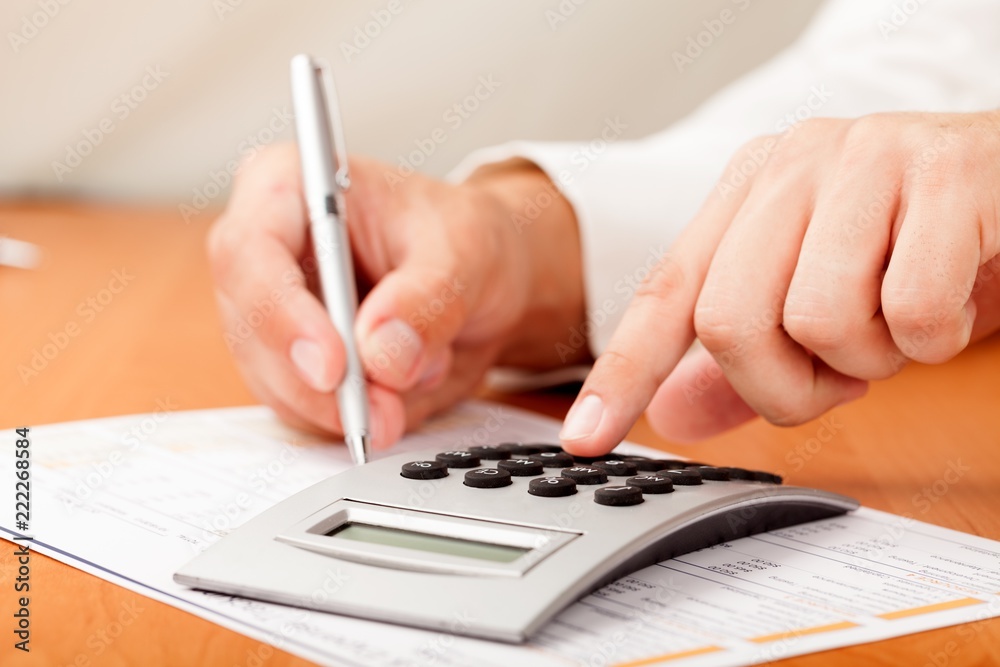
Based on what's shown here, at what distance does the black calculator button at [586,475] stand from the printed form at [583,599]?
0.04 metres

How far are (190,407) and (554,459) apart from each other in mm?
326

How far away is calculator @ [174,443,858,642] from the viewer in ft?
1.07

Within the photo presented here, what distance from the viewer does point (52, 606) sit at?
0.35 m

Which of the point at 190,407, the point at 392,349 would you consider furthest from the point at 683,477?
the point at 190,407

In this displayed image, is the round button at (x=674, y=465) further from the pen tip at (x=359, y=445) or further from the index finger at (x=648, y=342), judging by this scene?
the pen tip at (x=359, y=445)

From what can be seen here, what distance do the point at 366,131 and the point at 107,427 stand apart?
112cm

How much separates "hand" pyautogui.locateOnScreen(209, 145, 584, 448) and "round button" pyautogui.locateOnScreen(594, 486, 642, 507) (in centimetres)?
24

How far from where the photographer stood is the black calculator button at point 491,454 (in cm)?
46

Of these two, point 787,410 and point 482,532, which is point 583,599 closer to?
point 482,532

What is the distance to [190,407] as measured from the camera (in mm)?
688
